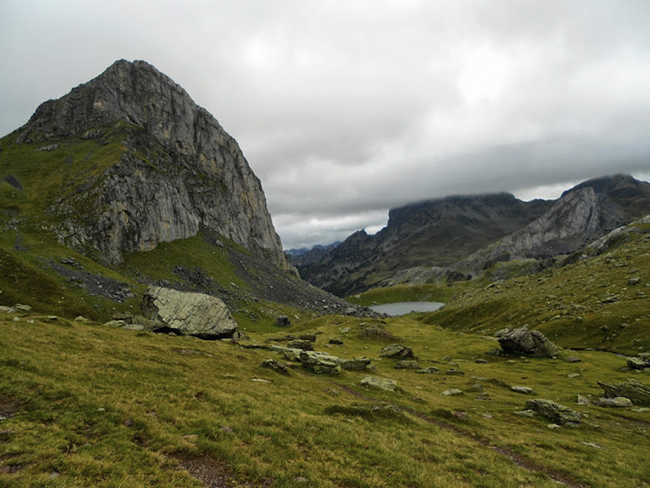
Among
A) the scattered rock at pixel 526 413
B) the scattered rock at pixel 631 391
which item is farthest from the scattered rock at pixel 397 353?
the scattered rock at pixel 526 413

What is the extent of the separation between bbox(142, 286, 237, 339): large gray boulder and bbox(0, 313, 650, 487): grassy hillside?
24.5 metres

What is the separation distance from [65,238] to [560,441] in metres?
148

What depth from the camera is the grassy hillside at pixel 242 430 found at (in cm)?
1454

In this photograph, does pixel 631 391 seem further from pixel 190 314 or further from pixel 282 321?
pixel 282 321

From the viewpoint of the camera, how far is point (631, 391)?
137ft

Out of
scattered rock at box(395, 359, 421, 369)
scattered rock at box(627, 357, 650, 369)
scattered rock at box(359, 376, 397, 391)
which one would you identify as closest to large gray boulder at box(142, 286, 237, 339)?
scattered rock at box(395, 359, 421, 369)

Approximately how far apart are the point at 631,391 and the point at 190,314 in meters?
73.4

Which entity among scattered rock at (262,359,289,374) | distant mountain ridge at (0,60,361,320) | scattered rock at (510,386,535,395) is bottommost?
scattered rock at (510,386,535,395)

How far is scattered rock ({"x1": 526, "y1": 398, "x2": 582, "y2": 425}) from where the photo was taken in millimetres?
33000

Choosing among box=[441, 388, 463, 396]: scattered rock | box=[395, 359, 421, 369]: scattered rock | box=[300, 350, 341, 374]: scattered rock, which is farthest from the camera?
box=[395, 359, 421, 369]: scattered rock

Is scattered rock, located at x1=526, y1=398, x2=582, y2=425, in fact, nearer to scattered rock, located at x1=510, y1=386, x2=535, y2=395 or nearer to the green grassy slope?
scattered rock, located at x1=510, y1=386, x2=535, y2=395

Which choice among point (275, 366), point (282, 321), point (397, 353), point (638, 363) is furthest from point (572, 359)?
point (282, 321)

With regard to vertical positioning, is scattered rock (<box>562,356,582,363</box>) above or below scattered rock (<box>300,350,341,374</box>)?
below

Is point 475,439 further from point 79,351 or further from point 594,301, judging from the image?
point 594,301
